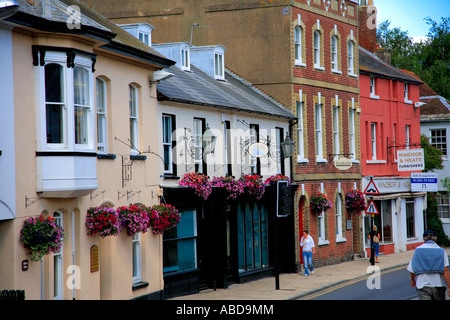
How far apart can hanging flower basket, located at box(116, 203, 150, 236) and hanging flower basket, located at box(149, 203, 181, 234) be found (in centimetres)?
93

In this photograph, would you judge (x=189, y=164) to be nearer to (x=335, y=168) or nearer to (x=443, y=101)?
(x=335, y=168)

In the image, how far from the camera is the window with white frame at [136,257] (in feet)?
71.2

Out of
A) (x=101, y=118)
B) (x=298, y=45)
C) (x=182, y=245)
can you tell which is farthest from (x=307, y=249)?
(x=101, y=118)

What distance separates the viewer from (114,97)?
2028 centimetres

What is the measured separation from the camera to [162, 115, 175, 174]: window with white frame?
23.7 m

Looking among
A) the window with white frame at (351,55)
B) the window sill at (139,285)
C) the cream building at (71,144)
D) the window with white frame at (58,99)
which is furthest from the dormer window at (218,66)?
the window with white frame at (58,99)

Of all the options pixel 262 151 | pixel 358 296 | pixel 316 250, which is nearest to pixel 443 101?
pixel 316 250

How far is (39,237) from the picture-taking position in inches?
639

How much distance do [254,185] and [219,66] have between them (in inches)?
219

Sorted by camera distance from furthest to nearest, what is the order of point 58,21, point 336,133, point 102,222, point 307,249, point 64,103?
1. point 336,133
2. point 307,249
3. point 102,222
4. point 64,103
5. point 58,21

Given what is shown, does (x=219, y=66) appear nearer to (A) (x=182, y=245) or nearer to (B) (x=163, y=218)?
(A) (x=182, y=245)

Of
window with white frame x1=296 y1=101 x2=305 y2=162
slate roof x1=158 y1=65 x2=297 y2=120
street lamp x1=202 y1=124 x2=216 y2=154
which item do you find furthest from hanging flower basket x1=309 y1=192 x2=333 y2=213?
street lamp x1=202 y1=124 x2=216 y2=154

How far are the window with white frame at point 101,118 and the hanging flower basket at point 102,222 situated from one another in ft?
5.58
